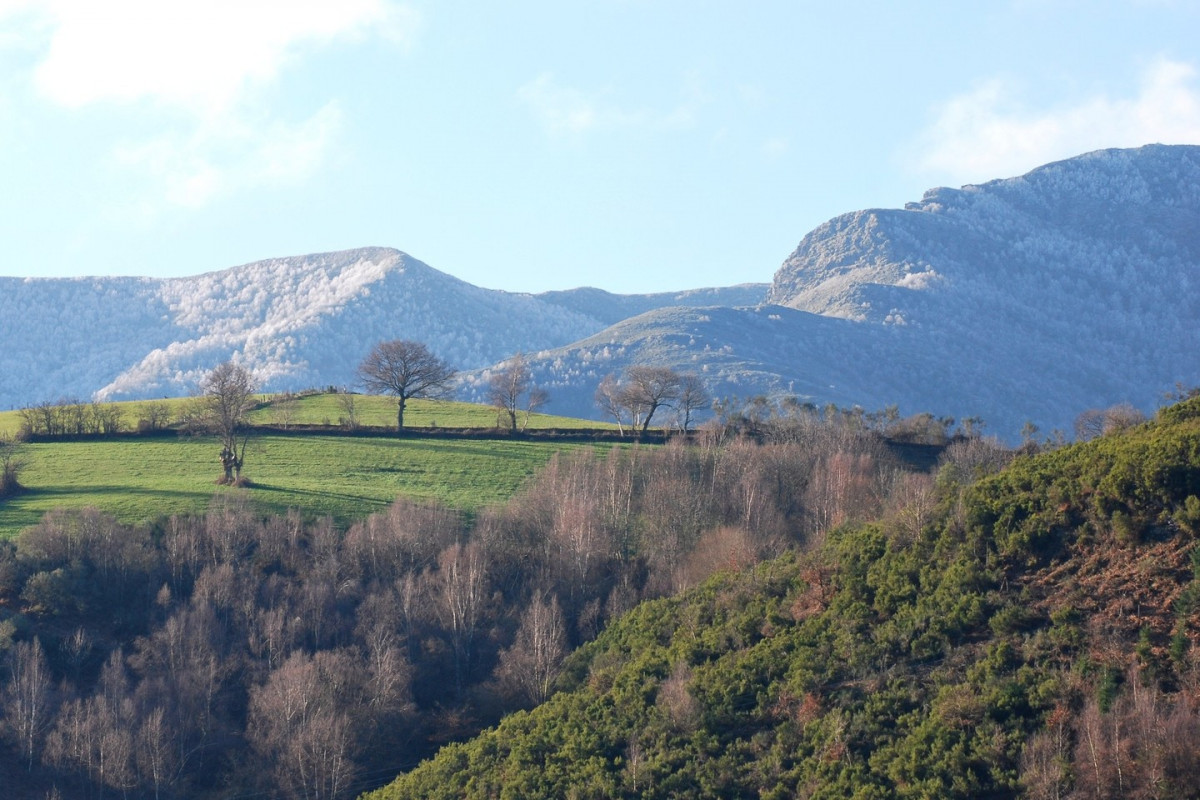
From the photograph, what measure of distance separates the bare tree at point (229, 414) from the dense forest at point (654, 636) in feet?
35.8

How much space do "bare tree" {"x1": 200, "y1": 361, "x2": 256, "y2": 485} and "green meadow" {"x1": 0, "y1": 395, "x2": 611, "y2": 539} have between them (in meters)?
1.13

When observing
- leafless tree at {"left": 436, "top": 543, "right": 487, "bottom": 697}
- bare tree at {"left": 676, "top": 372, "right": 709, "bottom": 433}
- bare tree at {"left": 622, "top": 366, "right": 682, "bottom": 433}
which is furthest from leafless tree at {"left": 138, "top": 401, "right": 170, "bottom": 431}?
leafless tree at {"left": 436, "top": 543, "right": 487, "bottom": 697}

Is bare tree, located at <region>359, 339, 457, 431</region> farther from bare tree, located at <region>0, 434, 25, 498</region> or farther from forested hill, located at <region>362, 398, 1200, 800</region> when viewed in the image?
forested hill, located at <region>362, 398, 1200, 800</region>

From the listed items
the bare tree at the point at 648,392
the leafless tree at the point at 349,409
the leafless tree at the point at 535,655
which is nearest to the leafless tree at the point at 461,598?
the leafless tree at the point at 535,655

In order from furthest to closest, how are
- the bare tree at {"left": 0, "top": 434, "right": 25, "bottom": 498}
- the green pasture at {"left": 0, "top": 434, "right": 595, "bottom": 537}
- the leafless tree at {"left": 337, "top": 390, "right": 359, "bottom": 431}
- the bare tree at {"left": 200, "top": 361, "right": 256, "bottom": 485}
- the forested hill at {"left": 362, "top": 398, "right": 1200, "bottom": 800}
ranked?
the leafless tree at {"left": 337, "top": 390, "right": 359, "bottom": 431} → the bare tree at {"left": 200, "top": 361, "right": 256, "bottom": 485} → the bare tree at {"left": 0, "top": 434, "right": 25, "bottom": 498} → the green pasture at {"left": 0, "top": 434, "right": 595, "bottom": 537} → the forested hill at {"left": 362, "top": 398, "right": 1200, "bottom": 800}

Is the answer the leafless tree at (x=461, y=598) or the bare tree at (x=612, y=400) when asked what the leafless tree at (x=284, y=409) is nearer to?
the bare tree at (x=612, y=400)

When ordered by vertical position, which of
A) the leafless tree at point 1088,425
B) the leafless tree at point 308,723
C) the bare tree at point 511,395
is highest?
the bare tree at point 511,395

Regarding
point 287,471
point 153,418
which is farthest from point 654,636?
point 153,418

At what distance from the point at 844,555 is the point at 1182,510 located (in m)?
11.4

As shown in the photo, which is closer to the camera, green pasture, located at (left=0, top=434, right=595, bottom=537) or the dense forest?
the dense forest

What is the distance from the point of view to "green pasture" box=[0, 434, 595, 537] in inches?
2859

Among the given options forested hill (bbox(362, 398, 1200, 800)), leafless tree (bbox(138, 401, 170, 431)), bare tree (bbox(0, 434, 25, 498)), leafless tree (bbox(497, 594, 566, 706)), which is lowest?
leafless tree (bbox(497, 594, 566, 706))

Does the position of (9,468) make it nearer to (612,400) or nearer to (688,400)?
(612,400)

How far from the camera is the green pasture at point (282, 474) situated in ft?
238
